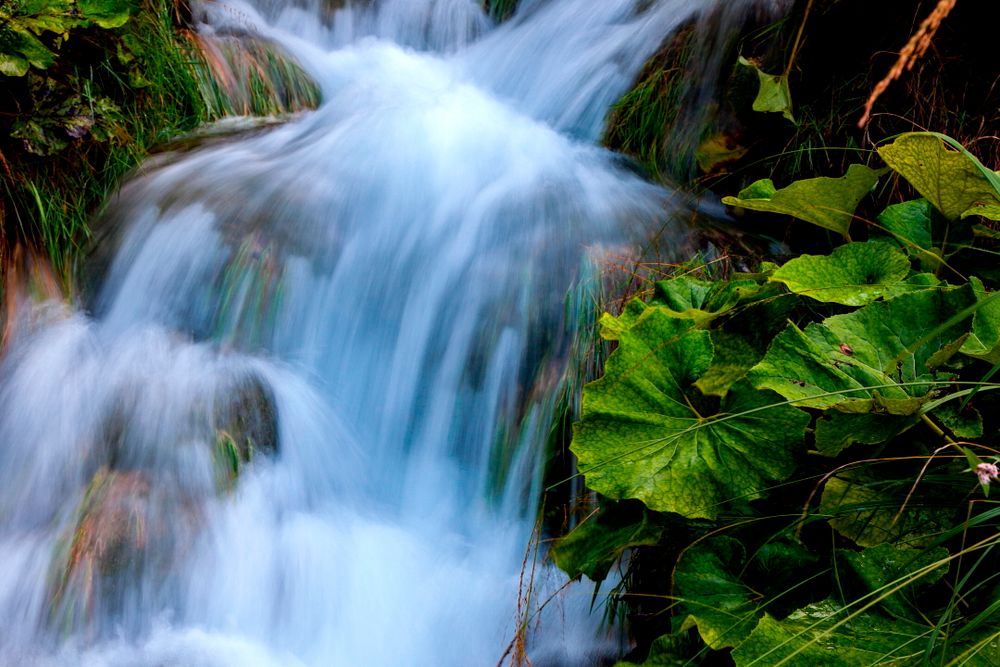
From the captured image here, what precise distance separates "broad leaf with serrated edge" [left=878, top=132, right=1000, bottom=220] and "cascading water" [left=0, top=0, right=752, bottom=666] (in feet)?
3.56

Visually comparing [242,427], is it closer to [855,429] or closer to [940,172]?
[855,429]

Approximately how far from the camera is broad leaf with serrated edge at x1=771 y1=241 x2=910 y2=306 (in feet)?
4.58

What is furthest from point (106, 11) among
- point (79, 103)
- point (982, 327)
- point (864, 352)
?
point (982, 327)

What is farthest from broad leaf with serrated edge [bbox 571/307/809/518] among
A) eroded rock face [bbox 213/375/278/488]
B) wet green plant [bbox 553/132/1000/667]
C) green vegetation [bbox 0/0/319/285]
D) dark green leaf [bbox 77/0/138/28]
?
dark green leaf [bbox 77/0/138/28]

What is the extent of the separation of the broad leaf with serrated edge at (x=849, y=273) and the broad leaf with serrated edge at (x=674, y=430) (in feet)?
0.65

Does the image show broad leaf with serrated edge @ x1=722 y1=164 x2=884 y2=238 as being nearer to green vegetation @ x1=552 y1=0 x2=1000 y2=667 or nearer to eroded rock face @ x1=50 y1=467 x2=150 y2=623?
green vegetation @ x1=552 y1=0 x2=1000 y2=667

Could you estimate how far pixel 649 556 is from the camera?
1615 mm

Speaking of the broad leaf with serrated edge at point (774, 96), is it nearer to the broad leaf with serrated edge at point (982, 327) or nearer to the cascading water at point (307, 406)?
the cascading water at point (307, 406)

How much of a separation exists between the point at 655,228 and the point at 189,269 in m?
1.65

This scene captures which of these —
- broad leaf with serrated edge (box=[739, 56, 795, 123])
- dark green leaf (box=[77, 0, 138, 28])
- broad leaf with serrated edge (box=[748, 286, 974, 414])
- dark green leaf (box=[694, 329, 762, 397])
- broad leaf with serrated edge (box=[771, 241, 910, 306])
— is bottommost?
dark green leaf (box=[694, 329, 762, 397])

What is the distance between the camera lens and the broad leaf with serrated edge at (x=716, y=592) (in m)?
1.20

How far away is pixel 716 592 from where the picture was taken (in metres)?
1.27

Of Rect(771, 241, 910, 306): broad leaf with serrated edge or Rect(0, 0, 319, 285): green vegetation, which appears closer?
Rect(771, 241, 910, 306): broad leaf with serrated edge

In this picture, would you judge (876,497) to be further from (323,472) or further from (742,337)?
(323,472)
